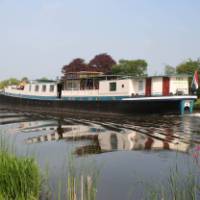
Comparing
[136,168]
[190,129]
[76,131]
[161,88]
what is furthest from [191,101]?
[136,168]

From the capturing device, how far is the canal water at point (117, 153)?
7.73m

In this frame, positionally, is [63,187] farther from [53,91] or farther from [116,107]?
[53,91]

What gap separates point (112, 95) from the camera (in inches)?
1025

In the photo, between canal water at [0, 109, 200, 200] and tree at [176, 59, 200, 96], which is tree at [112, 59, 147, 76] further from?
canal water at [0, 109, 200, 200]

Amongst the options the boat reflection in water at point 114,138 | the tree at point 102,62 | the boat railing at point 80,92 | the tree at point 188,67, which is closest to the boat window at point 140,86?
the boat railing at point 80,92

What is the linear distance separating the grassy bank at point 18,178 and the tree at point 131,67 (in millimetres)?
37497

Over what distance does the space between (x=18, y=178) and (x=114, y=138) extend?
29.5 feet

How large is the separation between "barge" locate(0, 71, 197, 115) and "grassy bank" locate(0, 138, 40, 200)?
1761cm

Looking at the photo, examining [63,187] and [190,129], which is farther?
[190,129]

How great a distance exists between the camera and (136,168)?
9531 millimetres

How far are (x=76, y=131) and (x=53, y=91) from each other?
49.0ft

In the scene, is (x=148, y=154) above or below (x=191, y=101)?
below

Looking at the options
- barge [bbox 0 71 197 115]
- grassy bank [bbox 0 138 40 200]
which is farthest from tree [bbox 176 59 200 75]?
grassy bank [bbox 0 138 40 200]

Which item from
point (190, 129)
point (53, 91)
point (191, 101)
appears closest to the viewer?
point (190, 129)
